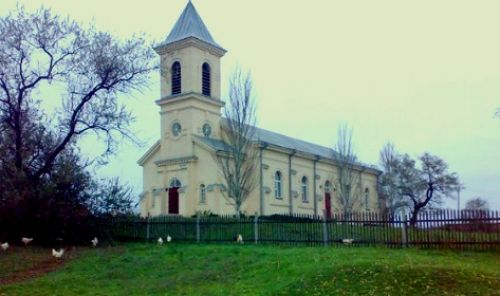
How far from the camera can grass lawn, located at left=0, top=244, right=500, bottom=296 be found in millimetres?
13789

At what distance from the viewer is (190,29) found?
42.0m

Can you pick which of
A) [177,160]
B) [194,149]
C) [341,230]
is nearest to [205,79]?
[194,149]

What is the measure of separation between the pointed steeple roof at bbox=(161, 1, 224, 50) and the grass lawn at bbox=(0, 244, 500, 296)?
22259mm

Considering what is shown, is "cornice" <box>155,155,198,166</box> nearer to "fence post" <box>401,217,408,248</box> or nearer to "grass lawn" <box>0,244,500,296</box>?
"grass lawn" <box>0,244,500,296</box>

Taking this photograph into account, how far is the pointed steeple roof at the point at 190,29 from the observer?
41781mm

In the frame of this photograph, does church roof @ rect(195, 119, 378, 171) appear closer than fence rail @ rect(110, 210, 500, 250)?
No

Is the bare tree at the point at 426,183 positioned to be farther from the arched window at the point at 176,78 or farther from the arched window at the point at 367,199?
the arched window at the point at 176,78

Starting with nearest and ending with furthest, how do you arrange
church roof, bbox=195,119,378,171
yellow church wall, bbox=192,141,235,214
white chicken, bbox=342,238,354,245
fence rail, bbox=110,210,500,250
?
1. fence rail, bbox=110,210,500,250
2. white chicken, bbox=342,238,354,245
3. yellow church wall, bbox=192,141,235,214
4. church roof, bbox=195,119,378,171

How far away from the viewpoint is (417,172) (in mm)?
59688

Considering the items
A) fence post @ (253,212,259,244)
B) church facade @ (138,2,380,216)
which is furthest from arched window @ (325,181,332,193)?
fence post @ (253,212,259,244)

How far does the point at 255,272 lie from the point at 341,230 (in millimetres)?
6456

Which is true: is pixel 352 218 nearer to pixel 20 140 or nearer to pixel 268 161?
pixel 20 140

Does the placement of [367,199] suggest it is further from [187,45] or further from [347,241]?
[347,241]

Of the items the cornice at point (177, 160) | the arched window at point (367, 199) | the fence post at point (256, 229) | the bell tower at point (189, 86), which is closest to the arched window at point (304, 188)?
the bell tower at point (189, 86)
